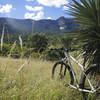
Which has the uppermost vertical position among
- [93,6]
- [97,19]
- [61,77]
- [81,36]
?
[93,6]

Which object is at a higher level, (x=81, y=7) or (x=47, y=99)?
(x=81, y=7)

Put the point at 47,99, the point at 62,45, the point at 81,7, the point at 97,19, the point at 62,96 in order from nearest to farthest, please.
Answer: the point at 47,99 < the point at 62,96 < the point at 97,19 < the point at 81,7 < the point at 62,45

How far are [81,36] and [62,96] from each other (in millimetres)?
1033

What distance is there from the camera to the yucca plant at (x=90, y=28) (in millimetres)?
2365

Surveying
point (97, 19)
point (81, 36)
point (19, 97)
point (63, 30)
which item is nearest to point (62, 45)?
point (63, 30)

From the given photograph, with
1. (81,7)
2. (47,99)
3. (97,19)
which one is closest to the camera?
(47,99)

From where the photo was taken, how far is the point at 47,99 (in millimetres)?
1992

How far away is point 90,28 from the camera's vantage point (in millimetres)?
2418

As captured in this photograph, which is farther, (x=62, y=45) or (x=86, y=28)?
(x=62, y=45)

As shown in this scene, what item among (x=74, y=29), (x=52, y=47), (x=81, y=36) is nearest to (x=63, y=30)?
(x=74, y=29)

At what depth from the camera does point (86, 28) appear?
2539 mm

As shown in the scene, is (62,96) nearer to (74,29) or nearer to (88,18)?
(74,29)

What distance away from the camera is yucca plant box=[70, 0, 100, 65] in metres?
2.37

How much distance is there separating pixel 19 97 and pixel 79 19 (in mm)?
1650
